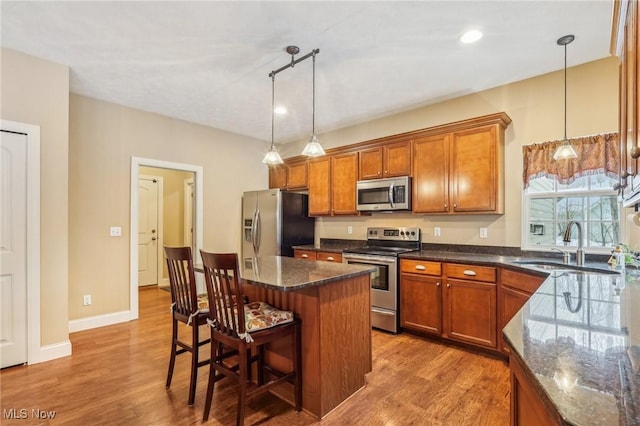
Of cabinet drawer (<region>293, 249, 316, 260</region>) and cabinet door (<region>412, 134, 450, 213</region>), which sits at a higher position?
cabinet door (<region>412, 134, 450, 213</region>)

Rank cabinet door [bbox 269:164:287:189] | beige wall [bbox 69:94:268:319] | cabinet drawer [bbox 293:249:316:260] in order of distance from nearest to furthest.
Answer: beige wall [bbox 69:94:268:319]
cabinet drawer [bbox 293:249:316:260]
cabinet door [bbox 269:164:287:189]

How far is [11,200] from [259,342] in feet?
8.59

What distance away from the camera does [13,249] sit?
8.87 feet

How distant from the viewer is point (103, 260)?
379cm

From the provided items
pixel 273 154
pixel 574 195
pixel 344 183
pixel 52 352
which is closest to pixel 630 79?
pixel 574 195

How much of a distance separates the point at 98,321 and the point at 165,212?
117 inches

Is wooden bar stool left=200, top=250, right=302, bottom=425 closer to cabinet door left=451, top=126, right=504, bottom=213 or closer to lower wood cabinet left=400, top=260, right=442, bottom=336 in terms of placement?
lower wood cabinet left=400, top=260, right=442, bottom=336

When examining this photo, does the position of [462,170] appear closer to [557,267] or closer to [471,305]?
[557,267]

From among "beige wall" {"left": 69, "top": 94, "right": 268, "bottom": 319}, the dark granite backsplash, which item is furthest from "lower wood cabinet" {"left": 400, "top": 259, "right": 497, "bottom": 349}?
"beige wall" {"left": 69, "top": 94, "right": 268, "bottom": 319}

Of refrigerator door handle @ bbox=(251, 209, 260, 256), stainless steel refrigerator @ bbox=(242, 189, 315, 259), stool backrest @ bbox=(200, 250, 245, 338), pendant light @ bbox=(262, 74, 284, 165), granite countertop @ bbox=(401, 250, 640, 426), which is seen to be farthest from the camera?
refrigerator door handle @ bbox=(251, 209, 260, 256)

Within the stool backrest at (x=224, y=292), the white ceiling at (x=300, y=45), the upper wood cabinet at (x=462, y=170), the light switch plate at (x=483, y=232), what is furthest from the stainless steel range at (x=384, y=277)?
the stool backrest at (x=224, y=292)

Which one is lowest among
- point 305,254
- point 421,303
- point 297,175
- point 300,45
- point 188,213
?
point 421,303

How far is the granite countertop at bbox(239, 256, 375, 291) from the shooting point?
5.90ft

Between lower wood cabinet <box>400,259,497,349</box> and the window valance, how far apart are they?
1154 millimetres
